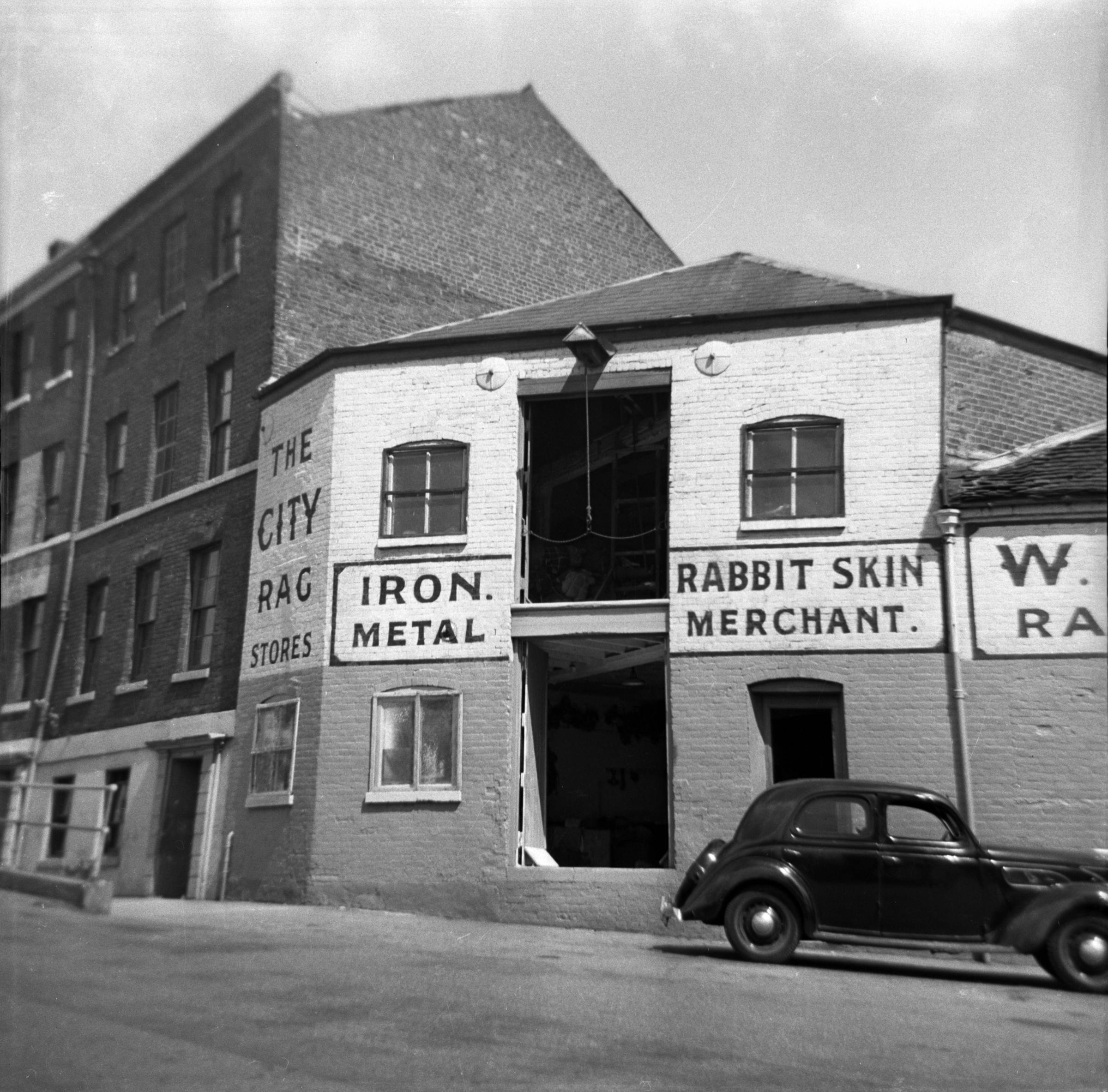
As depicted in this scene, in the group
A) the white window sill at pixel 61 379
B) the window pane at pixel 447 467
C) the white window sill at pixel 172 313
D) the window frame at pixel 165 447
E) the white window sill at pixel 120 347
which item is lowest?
the window pane at pixel 447 467

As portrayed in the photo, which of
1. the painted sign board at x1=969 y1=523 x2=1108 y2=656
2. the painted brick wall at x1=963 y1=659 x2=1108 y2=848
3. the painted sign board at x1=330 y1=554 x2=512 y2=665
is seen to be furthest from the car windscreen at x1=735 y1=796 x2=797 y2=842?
the painted sign board at x1=330 y1=554 x2=512 y2=665

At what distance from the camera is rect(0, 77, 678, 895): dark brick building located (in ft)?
15.7

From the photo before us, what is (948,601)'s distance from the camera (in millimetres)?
3545

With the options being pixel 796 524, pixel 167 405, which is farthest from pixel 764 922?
pixel 167 405

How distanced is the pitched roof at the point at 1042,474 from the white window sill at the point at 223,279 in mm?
3252

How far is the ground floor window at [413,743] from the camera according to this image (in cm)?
411

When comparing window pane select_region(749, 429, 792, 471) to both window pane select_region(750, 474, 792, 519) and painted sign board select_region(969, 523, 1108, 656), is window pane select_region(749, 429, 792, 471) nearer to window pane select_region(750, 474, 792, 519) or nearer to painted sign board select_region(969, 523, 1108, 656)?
window pane select_region(750, 474, 792, 519)

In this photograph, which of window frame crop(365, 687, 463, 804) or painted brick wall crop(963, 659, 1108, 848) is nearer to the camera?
painted brick wall crop(963, 659, 1108, 848)

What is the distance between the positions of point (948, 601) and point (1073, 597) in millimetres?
363

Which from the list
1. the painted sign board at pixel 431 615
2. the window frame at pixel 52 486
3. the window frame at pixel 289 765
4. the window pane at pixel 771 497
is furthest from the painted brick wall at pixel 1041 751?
the window frame at pixel 52 486

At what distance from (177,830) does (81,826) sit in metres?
0.39

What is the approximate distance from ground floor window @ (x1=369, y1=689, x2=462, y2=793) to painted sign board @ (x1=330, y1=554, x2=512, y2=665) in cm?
21

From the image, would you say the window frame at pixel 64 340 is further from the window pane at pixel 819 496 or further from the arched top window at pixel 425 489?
the window pane at pixel 819 496

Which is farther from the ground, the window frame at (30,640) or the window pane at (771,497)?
the window pane at (771,497)
